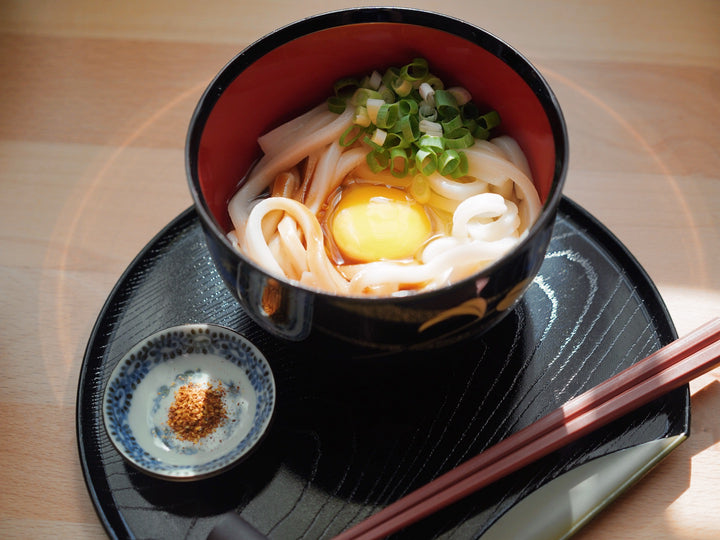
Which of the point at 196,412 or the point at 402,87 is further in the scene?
the point at 402,87

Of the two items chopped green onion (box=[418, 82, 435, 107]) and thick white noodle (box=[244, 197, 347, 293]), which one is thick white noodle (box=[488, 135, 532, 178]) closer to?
chopped green onion (box=[418, 82, 435, 107])

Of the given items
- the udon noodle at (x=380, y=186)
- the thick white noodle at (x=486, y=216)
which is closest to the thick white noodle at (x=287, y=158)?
the udon noodle at (x=380, y=186)

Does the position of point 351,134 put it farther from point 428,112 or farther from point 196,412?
point 196,412

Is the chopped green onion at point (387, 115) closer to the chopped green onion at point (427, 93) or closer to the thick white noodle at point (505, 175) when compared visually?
the chopped green onion at point (427, 93)

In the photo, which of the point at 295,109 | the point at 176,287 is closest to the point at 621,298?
the point at 295,109

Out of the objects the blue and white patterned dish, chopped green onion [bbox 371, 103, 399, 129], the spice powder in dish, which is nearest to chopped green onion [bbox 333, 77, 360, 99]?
chopped green onion [bbox 371, 103, 399, 129]

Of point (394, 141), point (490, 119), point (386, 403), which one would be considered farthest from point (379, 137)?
point (386, 403)
